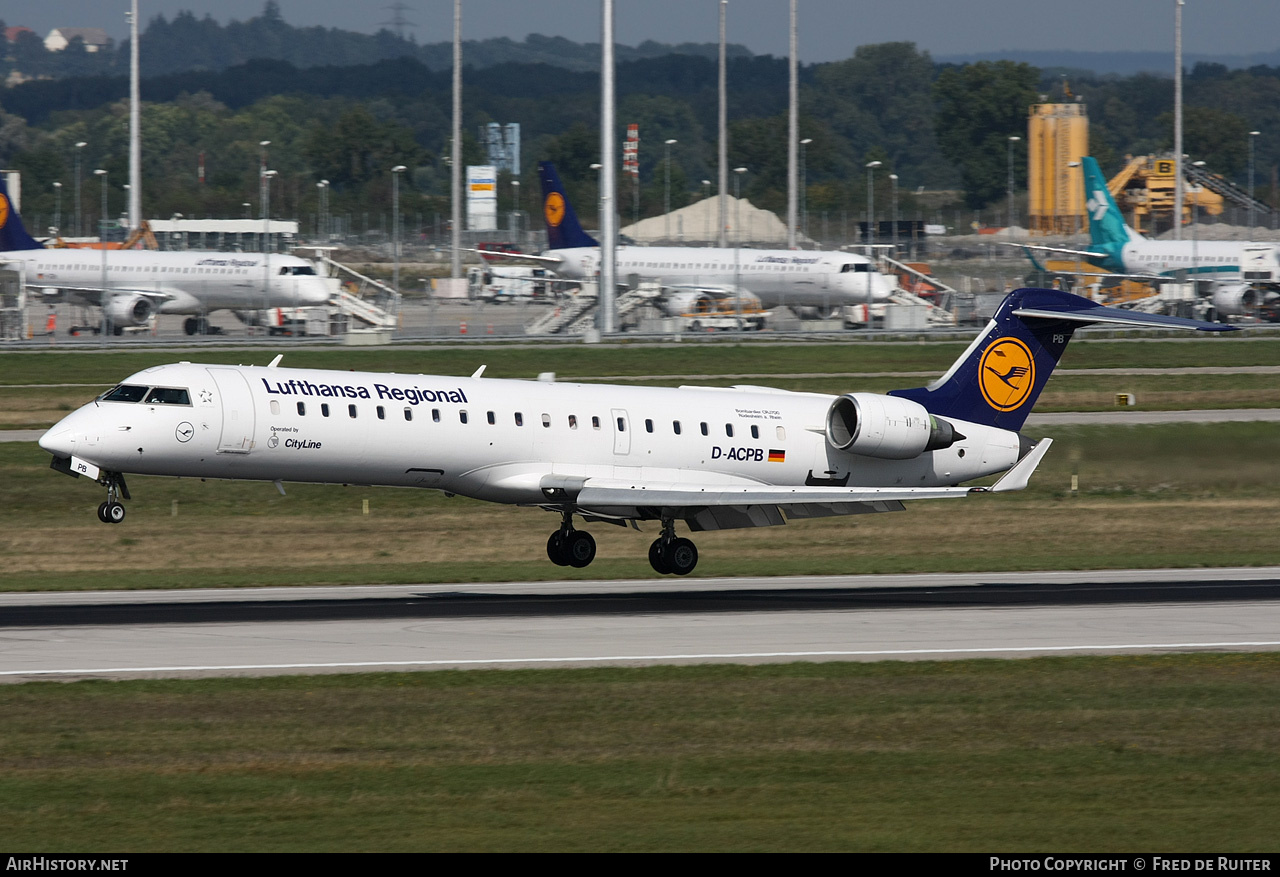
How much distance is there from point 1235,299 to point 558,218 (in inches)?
1368

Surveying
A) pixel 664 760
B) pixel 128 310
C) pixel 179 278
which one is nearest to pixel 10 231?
pixel 128 310

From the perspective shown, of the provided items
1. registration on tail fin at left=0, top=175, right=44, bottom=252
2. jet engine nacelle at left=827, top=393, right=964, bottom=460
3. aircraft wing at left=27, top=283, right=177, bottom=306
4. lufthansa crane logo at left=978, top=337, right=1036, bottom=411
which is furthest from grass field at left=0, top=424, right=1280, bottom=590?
registration on tail fin at left=0, top=175, right=44, bottom=252

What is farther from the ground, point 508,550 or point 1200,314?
point 1200,314

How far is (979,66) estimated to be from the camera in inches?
7677

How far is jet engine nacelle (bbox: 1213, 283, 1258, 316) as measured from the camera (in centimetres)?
8338

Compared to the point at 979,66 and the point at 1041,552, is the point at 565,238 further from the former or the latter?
the point at 979,66

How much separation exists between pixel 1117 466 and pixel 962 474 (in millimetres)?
8879

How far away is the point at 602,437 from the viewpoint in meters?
32.4

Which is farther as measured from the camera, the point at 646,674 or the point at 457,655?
the point at 457,655

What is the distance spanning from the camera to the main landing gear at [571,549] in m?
32.8

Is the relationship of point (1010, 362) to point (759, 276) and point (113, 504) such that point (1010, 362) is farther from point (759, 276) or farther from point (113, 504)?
point (759, 276)

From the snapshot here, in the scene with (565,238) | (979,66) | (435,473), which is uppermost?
(979,66)
